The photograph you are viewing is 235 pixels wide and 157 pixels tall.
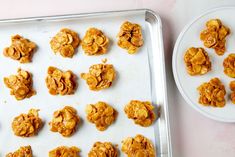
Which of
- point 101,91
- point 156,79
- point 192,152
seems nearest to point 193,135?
point 192,152

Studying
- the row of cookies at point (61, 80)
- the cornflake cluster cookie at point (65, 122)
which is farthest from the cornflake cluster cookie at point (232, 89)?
the cornflake cluster cookie at point (65, 122)

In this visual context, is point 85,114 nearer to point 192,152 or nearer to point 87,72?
point 87,72

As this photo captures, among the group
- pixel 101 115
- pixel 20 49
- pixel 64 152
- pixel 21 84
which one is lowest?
pixel 64 152

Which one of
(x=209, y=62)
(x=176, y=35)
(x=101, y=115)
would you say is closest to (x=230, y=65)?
(x=209, y=62)

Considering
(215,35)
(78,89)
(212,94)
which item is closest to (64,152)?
(78,89)

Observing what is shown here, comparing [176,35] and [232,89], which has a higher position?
[176,35]

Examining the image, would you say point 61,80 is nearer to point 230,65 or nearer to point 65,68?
point 65,68

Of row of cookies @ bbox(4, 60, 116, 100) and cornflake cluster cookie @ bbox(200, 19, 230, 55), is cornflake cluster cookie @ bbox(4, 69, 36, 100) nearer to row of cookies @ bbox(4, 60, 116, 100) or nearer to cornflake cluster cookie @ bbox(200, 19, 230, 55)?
row of cookies @ bbox(4, 60, 116, 100)
